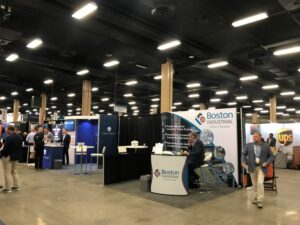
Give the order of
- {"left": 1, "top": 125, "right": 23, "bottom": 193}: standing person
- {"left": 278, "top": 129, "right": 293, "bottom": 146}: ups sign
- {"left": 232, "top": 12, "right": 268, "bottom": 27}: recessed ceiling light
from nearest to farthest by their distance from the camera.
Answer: {"left": 1, "top": 125, "right": 23, "bottom": 193}: standing person < {"left": 232, "top": 12, "right": 268, "bottom": 27}: recessed ceiling light < {"left": 278, "top": 129, "right": 293, "bottom": 146}: ups sign

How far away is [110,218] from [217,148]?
3.83 metres

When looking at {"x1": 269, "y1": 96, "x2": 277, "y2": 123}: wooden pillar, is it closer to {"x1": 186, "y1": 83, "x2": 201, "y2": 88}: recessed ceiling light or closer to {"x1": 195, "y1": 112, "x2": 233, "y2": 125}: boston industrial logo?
{"x1": 186, "y1": 83, "x2": 201, "y2": 88}: recessed ceiling light

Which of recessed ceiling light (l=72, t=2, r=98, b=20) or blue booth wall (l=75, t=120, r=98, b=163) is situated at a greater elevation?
recessed ceiling light (l=72, t=2, r=98, b=20)

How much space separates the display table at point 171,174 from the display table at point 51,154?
511 centimetres

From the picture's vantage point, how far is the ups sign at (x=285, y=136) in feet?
40.7

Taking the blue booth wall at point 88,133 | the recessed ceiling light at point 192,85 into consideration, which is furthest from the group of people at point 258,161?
the recessed ceiling light at point 192,85

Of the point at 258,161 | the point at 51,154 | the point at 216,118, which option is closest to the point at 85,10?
the point at 216,118

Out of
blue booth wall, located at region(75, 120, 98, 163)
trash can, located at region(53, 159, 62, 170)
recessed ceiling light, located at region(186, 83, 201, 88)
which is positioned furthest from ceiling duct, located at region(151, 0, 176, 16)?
recessed ceiling light, located at region(186, 83, 201, 88)

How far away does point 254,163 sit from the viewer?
4.94m

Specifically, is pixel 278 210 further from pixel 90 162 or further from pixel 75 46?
pixel 90 162

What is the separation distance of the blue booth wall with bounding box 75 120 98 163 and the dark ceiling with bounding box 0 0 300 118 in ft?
7.36

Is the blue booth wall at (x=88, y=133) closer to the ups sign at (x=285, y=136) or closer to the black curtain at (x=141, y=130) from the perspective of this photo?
the black curtain at (x=141, y=130)

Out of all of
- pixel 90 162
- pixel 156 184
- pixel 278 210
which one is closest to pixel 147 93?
pixel 90 162

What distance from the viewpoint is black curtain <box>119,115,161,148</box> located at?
30.1 ft
